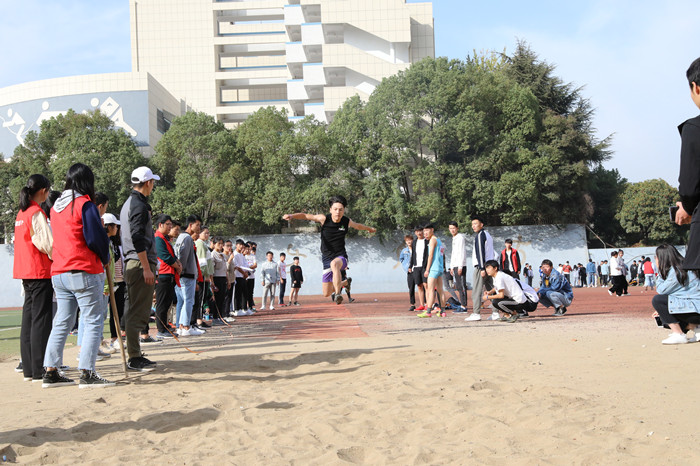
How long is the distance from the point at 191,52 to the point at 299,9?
59.4 ft

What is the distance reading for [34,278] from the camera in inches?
236

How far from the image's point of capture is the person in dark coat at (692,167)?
359 cm

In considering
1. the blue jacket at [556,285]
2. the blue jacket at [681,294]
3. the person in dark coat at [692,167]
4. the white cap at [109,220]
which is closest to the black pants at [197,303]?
the white cap at [109,220]

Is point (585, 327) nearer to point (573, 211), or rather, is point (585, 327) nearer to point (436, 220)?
point (436, 220)

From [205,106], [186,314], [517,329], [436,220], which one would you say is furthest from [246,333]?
[205,106]

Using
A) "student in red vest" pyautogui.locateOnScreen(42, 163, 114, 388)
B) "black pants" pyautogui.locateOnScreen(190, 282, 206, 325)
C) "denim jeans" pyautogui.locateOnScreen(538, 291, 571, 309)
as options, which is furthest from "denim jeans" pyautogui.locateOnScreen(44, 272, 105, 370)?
"denim jeans" pyautogui.locateOnScreen(538, 291, 571, 309)

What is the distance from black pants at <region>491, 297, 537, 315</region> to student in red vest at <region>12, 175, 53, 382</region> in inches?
318

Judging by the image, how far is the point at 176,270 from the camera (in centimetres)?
961

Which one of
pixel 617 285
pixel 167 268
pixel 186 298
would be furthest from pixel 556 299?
pixel 617 285

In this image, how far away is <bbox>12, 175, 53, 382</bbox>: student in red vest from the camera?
593cm

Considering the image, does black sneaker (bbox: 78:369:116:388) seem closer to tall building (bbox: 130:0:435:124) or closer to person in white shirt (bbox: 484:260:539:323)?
person in white shirt (bbox: 484:260:539:323)

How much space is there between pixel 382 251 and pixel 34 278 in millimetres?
31851

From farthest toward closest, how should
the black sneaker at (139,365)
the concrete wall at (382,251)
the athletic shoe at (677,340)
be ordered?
1. the concrete wall at (382,251)
2. the athletic shoe at (677,340)
3. the black sneaker at (139,365)

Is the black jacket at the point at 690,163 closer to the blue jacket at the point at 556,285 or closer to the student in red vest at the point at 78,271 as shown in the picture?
the student in red vest at the point at 78,271
